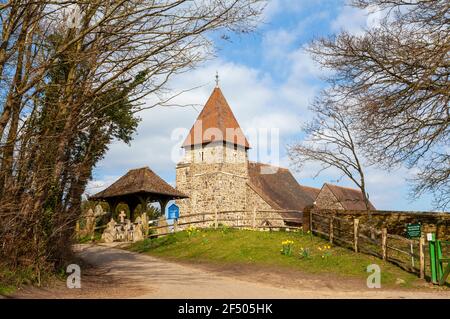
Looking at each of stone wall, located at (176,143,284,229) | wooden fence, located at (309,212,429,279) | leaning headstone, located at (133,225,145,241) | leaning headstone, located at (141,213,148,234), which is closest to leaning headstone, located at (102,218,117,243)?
leaning headstone, located at (133,225,145,241)

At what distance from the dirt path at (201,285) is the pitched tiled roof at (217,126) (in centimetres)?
2566

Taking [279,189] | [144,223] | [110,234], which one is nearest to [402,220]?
[144,223]

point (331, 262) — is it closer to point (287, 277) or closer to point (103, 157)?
point (287, 277)

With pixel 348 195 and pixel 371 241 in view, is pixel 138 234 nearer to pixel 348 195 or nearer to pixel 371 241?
pixel 371 241

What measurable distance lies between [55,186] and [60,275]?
1973 mm

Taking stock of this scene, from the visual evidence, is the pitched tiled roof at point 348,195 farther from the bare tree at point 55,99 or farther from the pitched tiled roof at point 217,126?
the bare tree at point 55,99

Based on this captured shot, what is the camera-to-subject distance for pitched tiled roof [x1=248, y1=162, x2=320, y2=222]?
37594 mm

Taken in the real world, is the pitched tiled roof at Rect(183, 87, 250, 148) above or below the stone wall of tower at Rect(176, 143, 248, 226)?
above

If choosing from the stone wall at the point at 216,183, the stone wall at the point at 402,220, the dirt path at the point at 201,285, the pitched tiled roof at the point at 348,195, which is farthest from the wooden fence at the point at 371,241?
the pitched tiled roof at the point at 348,195

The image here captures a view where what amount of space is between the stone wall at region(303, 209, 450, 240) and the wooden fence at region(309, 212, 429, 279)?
731 mm

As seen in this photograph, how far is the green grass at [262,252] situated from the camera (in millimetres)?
12984

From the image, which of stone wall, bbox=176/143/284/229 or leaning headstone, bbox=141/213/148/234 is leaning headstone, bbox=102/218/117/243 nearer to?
leaning headstone, bbox=141/213/148/234

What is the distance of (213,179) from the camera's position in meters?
37.8

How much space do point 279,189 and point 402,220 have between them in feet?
79.2
